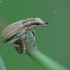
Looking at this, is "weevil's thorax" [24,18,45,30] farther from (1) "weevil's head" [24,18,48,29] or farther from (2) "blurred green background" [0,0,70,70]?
(2) "blurred green background" [0,0,70,70]

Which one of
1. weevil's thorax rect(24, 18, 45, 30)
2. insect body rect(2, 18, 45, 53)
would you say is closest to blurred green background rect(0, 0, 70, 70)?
insect body rect(2, 18, 45, 53)

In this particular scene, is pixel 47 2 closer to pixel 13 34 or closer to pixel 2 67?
pixel 13 34

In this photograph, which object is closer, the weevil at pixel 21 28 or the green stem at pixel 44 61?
the green stem at pixel 44 61

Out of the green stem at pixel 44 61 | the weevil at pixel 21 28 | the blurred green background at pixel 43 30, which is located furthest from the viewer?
→ the blurred green background at pixel 43 30

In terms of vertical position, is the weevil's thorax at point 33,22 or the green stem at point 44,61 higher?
the weevil's thorax at point 33,22

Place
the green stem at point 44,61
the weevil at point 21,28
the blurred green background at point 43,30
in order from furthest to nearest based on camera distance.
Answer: the blurred green background at point 43,30
the weevil at point 21,28
the green stem at point 44,61

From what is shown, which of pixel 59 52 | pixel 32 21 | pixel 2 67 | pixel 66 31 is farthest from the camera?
pixel 66 31

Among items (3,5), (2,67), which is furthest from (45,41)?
(2,67)

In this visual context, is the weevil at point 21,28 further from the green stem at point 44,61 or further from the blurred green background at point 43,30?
the green stem at point 44,61

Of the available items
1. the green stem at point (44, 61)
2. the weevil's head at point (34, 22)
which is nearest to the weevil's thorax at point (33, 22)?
the weevil's head at point (34, 22)
